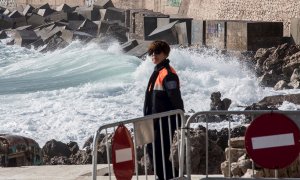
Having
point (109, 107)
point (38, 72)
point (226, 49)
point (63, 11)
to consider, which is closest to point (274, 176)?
point (109, 107)

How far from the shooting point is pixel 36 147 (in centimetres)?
1266

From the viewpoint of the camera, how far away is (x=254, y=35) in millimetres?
28859

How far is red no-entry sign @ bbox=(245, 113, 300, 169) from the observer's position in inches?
279

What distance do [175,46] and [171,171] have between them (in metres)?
25.3

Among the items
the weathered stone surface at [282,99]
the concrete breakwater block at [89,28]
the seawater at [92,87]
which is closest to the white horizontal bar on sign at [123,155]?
the seawater at [92,87]

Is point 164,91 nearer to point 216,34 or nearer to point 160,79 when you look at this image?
point 160,79

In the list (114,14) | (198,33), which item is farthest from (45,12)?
(198,33)

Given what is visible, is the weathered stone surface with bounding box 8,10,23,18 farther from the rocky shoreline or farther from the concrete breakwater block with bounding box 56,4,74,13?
the concrete breakwater block with bounding box 56,4,74,13

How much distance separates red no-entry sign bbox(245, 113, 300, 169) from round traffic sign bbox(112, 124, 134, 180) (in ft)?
2.52

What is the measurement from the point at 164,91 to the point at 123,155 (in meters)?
1.28

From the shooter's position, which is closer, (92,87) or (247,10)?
(92,87)

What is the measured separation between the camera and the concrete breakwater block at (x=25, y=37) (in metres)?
44.9

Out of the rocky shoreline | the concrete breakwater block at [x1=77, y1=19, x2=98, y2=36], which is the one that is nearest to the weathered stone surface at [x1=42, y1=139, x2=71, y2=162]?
the rocky shoreline

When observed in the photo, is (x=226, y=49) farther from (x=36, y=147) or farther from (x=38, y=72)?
(x=36, y=147)
